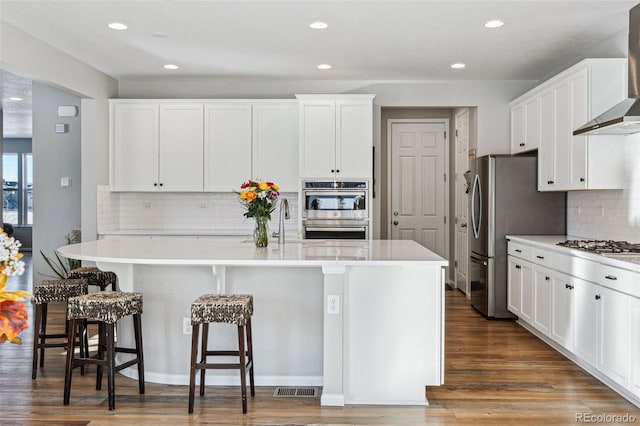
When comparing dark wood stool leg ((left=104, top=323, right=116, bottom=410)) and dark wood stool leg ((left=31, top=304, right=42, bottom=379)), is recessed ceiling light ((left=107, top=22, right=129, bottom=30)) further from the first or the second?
dark wood stool leg ((left=104, top=323, right=116, bottom=410))

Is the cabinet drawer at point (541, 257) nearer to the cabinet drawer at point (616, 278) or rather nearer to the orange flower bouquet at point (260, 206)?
the cabinet drawer at point (616, 278)

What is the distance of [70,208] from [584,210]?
5.61 m

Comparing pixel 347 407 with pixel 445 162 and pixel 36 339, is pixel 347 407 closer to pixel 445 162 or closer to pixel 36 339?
pixel 36 339

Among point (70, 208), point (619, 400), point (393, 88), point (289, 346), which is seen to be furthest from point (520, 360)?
point (70, 208)

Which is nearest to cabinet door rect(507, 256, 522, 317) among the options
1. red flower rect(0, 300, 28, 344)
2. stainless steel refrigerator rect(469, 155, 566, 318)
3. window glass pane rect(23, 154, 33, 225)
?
stainless steel refrigerator rect(469, 155, 566, 318)

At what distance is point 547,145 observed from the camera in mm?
5109

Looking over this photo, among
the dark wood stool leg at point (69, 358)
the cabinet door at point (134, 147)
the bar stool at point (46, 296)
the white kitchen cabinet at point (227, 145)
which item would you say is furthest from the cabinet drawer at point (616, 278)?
the cabinet door at point (134, 147)

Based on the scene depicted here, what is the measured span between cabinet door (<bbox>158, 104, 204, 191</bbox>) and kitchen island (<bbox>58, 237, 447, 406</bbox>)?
218 centimetres

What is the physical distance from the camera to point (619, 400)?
3.37 meters

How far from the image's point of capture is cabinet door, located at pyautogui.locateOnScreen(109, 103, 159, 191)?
6.21m

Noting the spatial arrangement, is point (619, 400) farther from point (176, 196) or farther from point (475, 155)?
point (176, 196)

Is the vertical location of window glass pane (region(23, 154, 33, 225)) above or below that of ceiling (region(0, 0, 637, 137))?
below

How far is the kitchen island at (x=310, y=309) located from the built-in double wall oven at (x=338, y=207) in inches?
71.3

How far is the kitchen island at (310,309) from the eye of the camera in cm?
329
